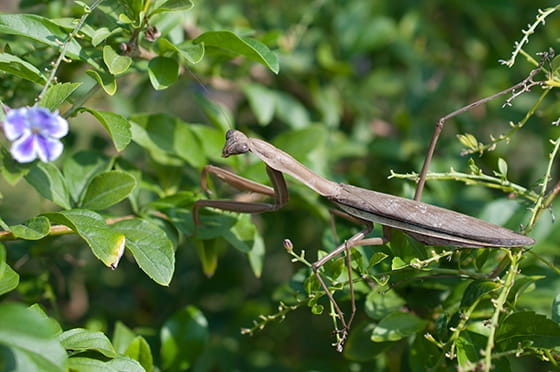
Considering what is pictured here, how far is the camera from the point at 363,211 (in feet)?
7.35

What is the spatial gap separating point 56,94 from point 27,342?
0.86 m

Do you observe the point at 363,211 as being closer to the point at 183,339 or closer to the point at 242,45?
the point at 242,45

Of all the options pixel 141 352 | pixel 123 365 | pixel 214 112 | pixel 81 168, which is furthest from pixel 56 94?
pixel 214 112

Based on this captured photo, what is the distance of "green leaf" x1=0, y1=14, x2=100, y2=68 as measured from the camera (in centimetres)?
172

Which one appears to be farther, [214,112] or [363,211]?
[214,112]

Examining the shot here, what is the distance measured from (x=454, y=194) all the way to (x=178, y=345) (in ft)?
6.25

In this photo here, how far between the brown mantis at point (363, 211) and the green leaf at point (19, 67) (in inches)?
Result: 32.0

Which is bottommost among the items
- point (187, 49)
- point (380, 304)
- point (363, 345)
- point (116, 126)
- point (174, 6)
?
point (363, 345)

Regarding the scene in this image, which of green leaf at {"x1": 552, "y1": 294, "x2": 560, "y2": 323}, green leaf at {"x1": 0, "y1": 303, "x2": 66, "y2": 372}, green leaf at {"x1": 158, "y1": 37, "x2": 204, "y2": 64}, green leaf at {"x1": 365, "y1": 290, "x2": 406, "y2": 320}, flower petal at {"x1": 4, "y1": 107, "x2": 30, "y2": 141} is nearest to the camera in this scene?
green leaf at {"x1": 0, "y1": 303, "x2": 66, "y2": 372}

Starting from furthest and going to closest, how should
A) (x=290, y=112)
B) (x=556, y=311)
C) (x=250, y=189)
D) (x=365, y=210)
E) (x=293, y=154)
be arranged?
(x=290, y=112)
(x=293, y=154)
(x=250, y=189)
(x=365, y=210)
(x=556, y=311)

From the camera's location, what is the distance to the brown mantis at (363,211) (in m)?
1.90

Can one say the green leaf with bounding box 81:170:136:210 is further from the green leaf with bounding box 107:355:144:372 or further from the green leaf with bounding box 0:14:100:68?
the green leaf with bounding box 107:355:144:372

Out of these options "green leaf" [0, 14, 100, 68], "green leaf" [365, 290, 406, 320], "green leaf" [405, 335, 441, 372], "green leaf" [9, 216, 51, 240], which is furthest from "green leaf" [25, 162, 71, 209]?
"green leaf" [405, 335, 441, 372]

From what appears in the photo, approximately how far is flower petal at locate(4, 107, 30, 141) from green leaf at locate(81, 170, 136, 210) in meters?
0.46
